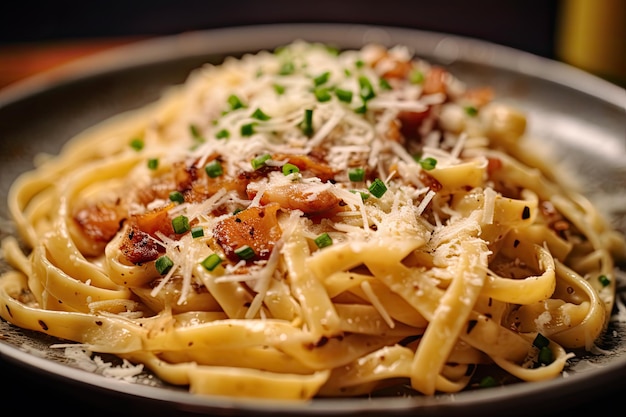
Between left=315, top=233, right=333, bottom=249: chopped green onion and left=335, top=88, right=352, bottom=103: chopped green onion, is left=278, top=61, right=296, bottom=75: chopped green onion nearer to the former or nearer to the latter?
left=335, top=88, right=352, bottom=103: chopped green onion

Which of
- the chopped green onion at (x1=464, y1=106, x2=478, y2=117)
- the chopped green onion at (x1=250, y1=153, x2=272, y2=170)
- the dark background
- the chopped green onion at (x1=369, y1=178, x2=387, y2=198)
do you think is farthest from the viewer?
the dark background

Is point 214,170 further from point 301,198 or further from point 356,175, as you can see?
point 356,175

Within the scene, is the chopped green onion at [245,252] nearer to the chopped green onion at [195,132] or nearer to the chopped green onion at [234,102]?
the chopped green onion at [234,102]

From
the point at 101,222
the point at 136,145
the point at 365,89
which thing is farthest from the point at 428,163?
the point at 136,145

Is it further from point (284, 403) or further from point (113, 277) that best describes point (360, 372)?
point (113, 277)

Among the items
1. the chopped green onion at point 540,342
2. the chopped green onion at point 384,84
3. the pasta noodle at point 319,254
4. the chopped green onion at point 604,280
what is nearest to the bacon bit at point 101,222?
the pasta noodle at point 319,254

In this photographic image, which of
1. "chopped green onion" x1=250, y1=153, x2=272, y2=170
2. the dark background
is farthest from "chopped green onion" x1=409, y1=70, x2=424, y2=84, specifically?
the dark background

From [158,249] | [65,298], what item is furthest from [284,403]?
[65,298]
